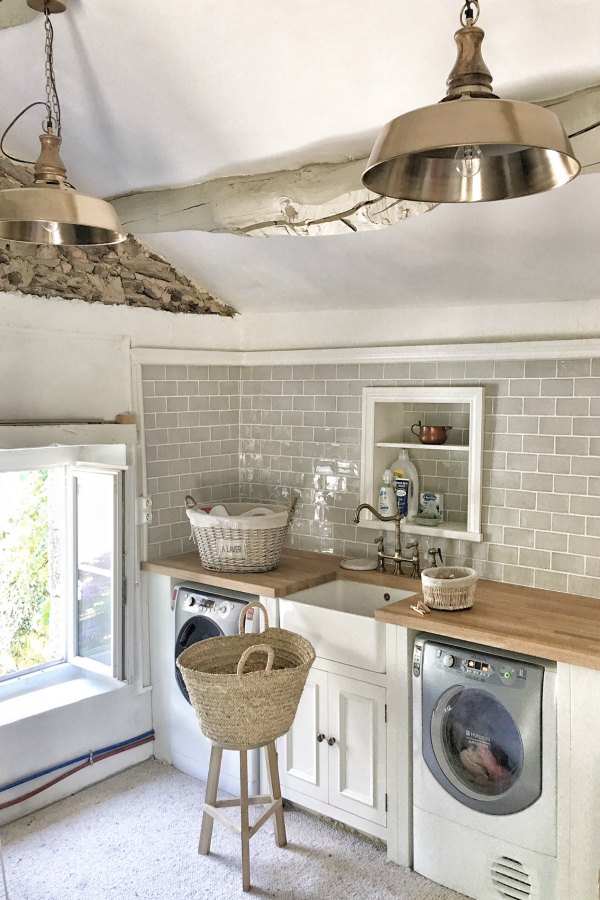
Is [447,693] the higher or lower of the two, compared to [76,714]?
higher

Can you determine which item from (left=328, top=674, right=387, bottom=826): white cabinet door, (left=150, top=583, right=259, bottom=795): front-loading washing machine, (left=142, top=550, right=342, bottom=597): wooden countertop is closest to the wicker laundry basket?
(left=142, top=550, right=342, bottom=597): wooden countertop

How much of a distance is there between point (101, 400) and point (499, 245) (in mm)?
2005

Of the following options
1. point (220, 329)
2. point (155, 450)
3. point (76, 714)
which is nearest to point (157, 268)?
point (220, 329)

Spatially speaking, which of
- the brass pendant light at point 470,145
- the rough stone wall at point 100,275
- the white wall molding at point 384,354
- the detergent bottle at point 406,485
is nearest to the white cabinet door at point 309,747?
the detergent bottle at point 406,485

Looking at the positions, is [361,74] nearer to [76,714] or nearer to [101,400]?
[101,400]

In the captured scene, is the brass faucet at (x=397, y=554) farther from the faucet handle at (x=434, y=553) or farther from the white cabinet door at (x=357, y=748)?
the white cabinet door at (x=357, y=748)

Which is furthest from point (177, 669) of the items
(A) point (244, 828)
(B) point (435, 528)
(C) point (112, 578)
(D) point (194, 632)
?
(B) point (435, 528)

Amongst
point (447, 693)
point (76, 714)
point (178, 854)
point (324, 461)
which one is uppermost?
point (324, 461)

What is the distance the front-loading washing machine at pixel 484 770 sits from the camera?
273 centimetres

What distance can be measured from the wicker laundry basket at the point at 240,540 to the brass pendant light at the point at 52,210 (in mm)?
1811

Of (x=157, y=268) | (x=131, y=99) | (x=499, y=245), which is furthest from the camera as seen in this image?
(x=157, y=268)

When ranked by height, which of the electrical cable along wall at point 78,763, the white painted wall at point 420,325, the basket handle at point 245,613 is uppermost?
the white painted wall at point 420,325

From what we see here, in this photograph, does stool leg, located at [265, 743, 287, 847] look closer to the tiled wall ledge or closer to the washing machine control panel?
the washing machine control panel

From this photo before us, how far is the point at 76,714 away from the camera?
12.4 feet
